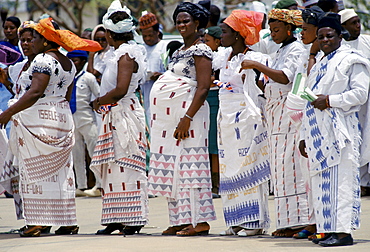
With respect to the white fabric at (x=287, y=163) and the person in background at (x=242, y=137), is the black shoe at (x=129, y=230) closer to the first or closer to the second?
the person in background at (x=242, y=137)

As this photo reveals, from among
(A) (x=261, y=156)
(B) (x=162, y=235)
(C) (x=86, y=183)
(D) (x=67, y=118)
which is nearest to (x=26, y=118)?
(D) (x=67, y=118)

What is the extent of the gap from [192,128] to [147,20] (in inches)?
157

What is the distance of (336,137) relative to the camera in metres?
5.49

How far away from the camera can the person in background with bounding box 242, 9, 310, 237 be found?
20.5 ft

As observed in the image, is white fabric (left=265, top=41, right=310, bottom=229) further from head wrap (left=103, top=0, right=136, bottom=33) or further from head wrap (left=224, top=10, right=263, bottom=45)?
head wrap (left=103, top=0, right=136, bottom=33)

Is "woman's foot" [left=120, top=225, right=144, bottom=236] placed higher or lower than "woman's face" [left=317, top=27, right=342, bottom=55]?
lower

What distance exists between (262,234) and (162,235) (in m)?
0.96

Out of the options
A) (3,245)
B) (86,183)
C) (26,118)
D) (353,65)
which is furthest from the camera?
(86,183)

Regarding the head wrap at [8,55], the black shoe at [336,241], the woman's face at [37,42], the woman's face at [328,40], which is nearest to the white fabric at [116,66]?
the woman's face at [37,42]

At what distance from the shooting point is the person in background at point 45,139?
679 centimetres

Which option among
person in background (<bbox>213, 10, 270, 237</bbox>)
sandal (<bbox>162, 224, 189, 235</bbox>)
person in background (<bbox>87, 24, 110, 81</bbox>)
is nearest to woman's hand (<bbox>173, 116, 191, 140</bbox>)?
person in background (<bbox>213, 10, 270, 237</bbox>)

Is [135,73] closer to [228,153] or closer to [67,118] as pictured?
[67,118]

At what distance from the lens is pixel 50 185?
687 centimetres

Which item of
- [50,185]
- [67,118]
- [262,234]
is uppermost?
[67,118]
